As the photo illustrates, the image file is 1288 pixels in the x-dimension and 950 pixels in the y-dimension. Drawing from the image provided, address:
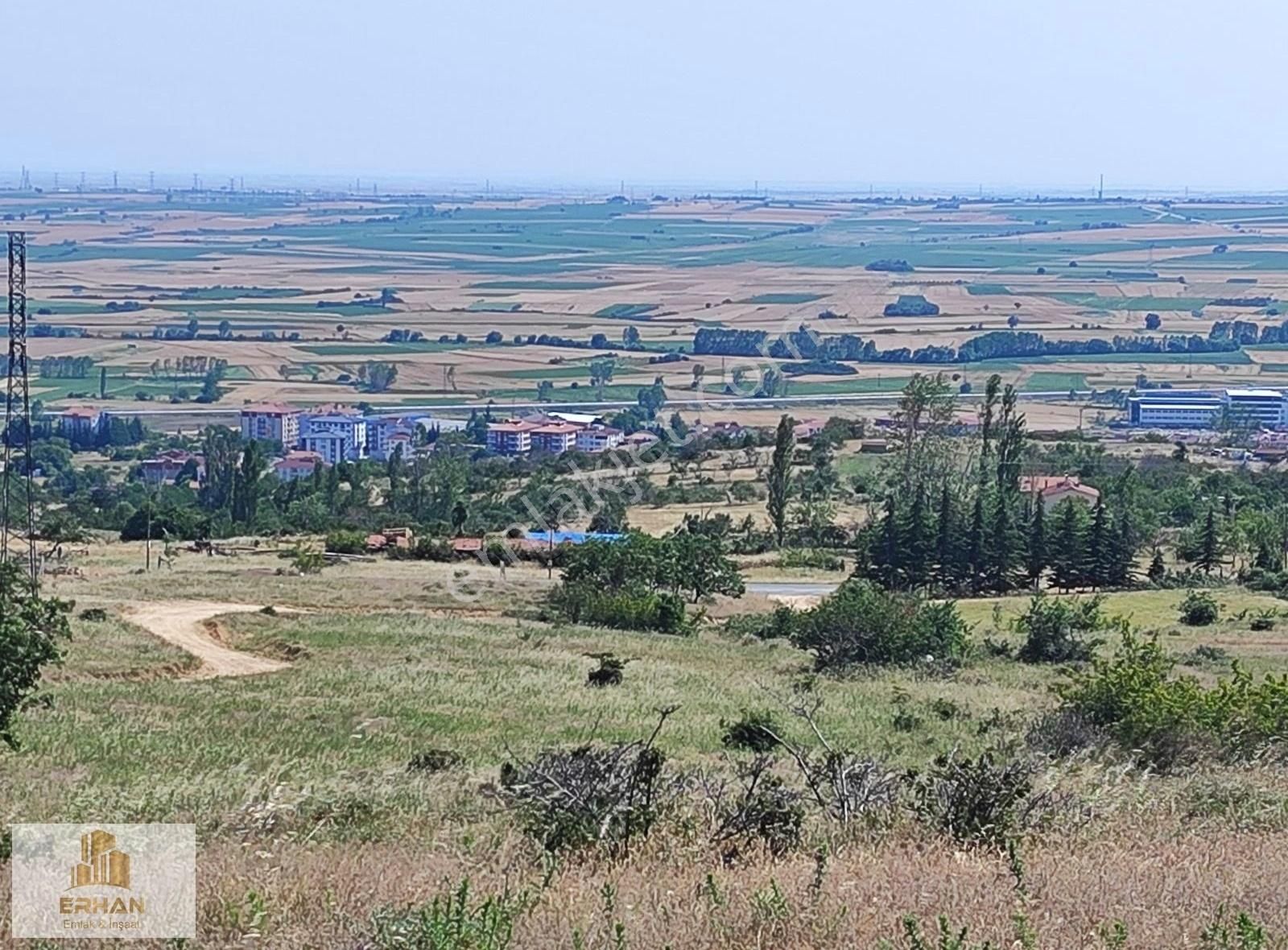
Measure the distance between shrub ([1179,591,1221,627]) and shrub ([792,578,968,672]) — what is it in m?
6.07

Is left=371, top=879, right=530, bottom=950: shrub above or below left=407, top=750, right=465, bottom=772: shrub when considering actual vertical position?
above

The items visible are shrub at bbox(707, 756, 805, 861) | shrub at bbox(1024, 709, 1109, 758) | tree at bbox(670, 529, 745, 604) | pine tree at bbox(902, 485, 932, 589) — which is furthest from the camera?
pine tree at bbox(902, 485, 932, 589)

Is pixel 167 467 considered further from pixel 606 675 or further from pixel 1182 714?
pixel 1182 714

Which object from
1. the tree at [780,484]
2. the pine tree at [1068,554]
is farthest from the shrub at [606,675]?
the tree at [780,484]

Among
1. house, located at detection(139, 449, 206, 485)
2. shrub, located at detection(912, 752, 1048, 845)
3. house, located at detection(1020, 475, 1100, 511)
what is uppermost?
shrub, located at detection(912, 752, 1048, 845)

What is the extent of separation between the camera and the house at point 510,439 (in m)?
72.4

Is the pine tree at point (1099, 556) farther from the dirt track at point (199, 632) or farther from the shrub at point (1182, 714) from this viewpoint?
the shrub at point (1182, 714)

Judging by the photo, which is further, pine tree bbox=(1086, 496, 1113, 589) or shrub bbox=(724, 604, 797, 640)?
pine tree bbox=(1086, 496, 1113, 589)

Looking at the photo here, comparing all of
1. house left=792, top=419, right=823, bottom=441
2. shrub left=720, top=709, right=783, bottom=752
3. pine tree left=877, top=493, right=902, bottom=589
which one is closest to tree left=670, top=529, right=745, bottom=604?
pine tree left=877, top=493, right=902, bottom=589

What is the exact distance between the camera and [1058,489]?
49.1 m

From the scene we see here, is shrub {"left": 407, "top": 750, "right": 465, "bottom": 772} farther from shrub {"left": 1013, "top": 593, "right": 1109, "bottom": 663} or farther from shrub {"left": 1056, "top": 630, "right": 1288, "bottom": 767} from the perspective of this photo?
shrub {"left": 1013, "top": 593, "right": 1109, "bottom": 663}

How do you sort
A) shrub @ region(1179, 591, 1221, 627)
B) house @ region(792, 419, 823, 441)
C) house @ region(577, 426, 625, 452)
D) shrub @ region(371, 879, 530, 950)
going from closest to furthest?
shrub @ region(371, 879, 530, 950)
shrub @ region(1179, 591, 1221, 627)
house @ region(792, 419, 823, 441)
house @ region(577, 426, 625, 452)

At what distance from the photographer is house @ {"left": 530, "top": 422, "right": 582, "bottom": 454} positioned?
Result: 71312 millimetres

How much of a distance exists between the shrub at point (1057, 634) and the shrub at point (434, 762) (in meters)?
15.7
